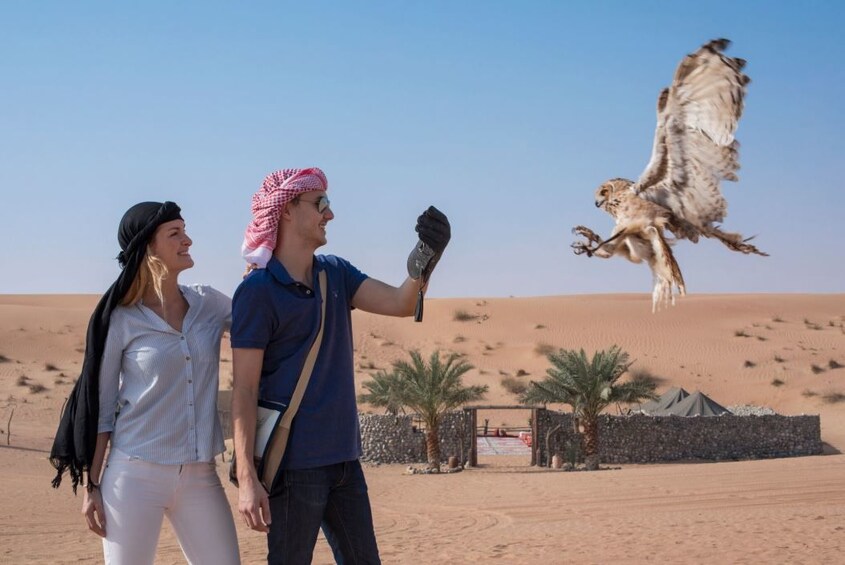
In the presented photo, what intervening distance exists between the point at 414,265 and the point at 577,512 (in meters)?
11.8

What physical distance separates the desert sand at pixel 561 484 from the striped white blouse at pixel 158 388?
691 centimetres

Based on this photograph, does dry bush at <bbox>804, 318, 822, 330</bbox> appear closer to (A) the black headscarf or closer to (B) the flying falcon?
(B) the flying falcon

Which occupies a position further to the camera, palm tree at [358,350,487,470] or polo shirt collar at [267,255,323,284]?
palm tree at [358,350,487,470]

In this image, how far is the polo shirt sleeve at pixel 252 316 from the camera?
3.59 metres

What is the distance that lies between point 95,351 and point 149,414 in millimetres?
302

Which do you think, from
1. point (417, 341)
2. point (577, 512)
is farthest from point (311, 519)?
point (417, 341)

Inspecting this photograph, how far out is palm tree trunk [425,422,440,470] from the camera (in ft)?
83.0

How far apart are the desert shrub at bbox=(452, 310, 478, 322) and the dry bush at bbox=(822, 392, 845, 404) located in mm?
22700

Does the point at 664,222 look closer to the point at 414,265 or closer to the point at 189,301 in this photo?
the point at 414,265

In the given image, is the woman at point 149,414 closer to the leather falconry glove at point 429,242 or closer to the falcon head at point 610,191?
the leather falconry glove at point 429,242

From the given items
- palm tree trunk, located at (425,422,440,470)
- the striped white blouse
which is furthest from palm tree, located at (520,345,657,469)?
the striped white blouse

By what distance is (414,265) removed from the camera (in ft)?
12.5

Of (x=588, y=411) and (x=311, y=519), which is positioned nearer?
(x=311, y=519)

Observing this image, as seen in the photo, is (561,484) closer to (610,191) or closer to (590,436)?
(590,436)
